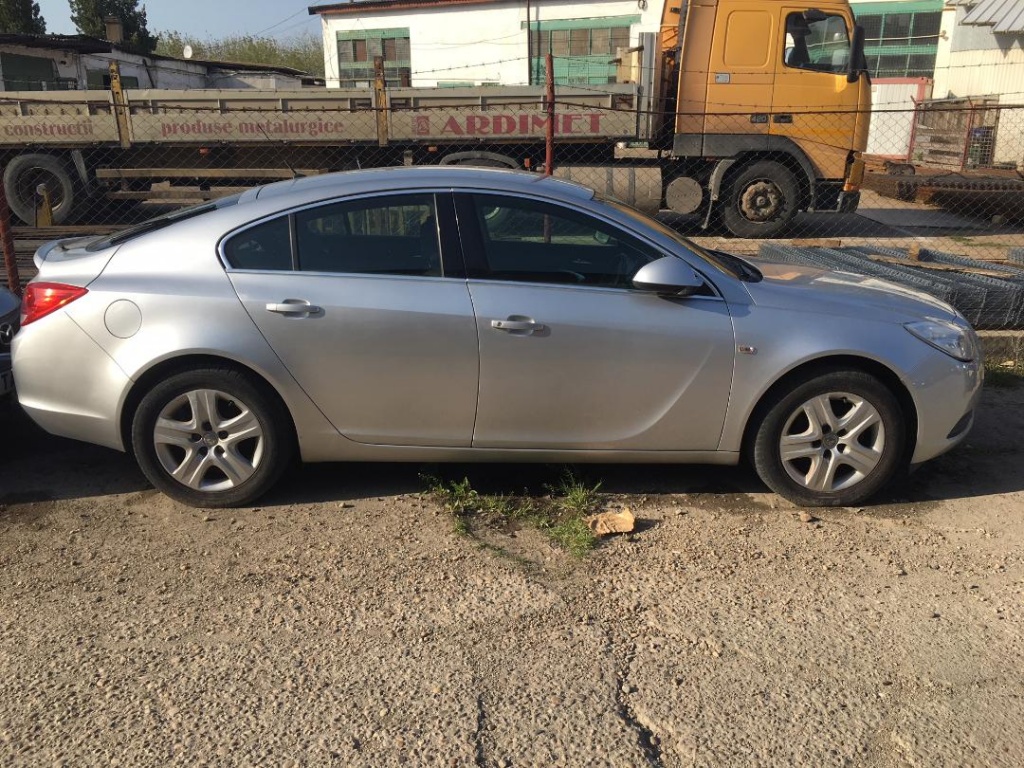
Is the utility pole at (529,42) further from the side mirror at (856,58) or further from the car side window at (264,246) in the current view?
the car side window at (264,246)

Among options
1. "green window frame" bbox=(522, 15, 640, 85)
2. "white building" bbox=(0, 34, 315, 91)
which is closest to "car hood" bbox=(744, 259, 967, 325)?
"white building" bbox=(0, 34, 315, 91)

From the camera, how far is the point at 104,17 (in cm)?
4247

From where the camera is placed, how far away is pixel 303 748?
2.52 meters

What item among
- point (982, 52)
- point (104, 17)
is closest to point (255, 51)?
point (104, 17)

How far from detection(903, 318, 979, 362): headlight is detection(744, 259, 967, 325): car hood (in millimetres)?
48

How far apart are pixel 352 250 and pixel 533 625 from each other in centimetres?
186

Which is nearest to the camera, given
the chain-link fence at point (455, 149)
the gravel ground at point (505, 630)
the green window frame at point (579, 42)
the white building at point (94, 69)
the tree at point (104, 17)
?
the gravel ground at point (505, 630)

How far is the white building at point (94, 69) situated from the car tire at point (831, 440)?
21.4 m

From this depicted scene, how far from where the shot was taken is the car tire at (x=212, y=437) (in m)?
3.86

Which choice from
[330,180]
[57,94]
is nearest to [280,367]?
[330,180]

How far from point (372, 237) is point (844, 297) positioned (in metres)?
2.21

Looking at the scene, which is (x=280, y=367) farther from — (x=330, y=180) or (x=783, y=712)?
(x=783, y=712)

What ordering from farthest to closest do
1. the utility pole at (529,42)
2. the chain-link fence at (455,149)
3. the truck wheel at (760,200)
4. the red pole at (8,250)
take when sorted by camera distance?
the utility pole at (529,42)
the truck wheel at (760,200)
the chain-link fence at (455,149)
the red pole at (8,250)

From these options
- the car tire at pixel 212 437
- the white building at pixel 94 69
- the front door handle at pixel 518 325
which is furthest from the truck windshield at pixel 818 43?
the white building at pixel 94 69
